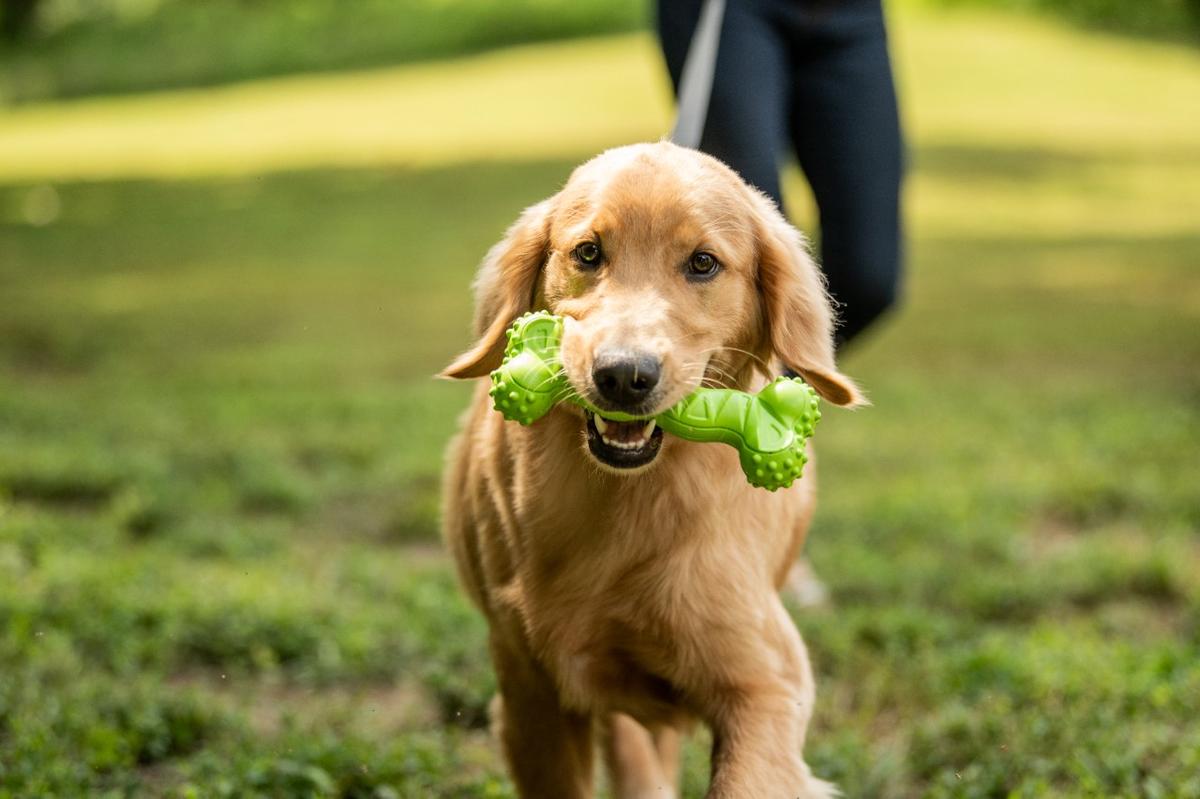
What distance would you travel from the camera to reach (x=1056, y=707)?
4.70 metres

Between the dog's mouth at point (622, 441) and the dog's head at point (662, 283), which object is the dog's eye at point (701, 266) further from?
the dog's mouth at point (622, 441)

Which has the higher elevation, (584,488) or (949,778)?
(584,488)

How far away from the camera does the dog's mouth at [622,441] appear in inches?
127

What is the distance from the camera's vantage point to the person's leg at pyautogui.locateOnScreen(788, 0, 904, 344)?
481 cm

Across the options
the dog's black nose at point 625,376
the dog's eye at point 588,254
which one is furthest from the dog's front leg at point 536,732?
the dog's eye at point 588,254

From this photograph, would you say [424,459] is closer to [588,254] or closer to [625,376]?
[588,254]

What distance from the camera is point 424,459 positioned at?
8.06 m

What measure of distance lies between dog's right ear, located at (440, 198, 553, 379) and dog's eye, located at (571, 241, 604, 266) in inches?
6.5

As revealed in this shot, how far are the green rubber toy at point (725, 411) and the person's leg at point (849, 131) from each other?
162 centimetres

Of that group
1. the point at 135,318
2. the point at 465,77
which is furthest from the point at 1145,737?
the point at 465,77

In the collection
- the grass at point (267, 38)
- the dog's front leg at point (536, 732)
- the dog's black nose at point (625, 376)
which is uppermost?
the dog's black nose at point (625, 376)

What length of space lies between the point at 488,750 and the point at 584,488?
1.45 meters

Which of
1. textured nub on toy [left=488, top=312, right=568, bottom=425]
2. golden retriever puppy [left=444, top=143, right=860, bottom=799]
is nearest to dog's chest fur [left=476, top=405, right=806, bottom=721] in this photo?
golden retriever puppy [left=444, top=143, right=860, bottom=799]

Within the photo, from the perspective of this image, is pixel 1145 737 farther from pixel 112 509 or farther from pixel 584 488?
pixel 112 509
